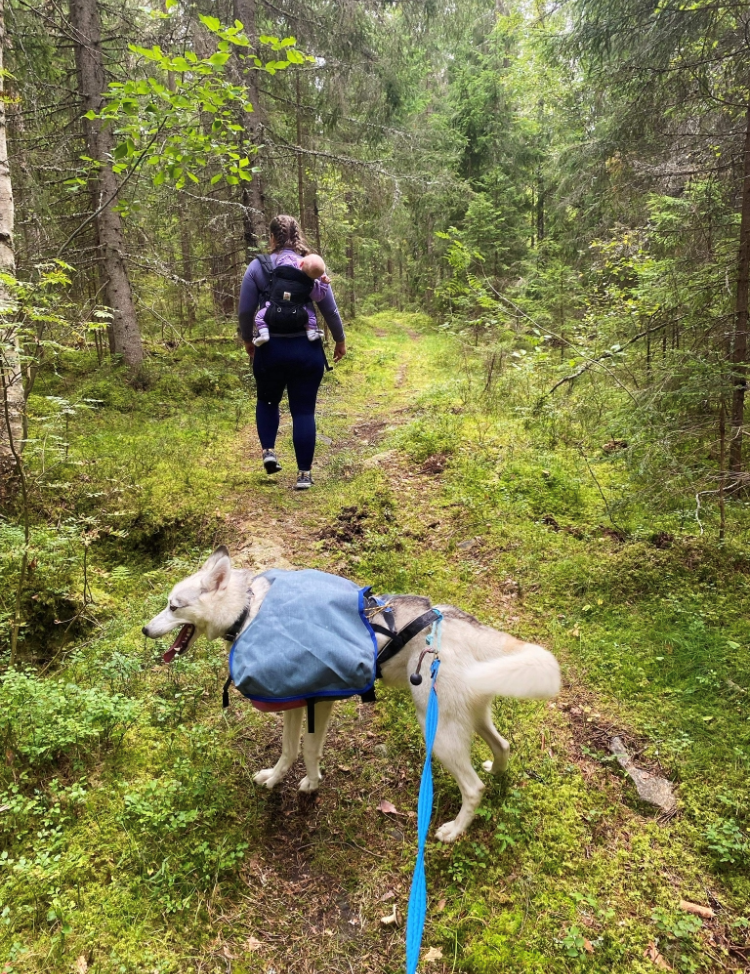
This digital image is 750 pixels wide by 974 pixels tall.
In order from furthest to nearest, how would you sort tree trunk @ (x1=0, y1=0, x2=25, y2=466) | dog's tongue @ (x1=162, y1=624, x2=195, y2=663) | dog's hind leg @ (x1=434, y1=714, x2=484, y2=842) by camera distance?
tree trunk @ (x1=0, y1=0, x2=25, y2=466), dog's tongue @ (x1=162, y1=624, x2=195, y2=663), dog's hind leg @ (x1=434, y1=714, x2=484, y2=842)

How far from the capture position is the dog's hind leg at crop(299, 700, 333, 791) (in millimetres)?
2747

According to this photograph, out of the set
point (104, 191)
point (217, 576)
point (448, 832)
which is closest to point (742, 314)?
point (448, 832)

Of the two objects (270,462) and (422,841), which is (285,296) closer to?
(270,462)

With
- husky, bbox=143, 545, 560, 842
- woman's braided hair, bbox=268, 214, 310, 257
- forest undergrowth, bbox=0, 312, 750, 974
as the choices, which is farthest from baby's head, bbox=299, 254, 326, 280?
husky, bbox=143, 545, 560, 842

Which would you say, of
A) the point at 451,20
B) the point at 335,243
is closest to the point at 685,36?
the point at 451,20

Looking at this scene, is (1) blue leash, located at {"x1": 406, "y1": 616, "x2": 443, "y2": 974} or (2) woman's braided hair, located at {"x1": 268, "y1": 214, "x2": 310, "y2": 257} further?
(2) woman's braided hair, located at {"x1": 268, "y1": 214, "x2": 310, "y2": 257}

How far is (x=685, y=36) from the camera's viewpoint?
15.3 ft

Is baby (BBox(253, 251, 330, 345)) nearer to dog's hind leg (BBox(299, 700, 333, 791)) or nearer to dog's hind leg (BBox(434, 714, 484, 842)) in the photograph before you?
dog's hind leg (BBox(299, 700, 333, 791))

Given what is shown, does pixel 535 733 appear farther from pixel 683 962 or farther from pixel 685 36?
pixel 685 36

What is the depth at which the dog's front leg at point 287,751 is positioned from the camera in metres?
2.87

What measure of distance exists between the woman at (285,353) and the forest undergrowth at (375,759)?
910 mm

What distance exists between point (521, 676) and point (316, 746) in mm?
1251

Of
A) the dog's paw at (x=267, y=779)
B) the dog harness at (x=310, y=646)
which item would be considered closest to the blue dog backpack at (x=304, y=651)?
the dog harness at (x=310, y=646)

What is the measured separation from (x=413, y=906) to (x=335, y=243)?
19132 millimetres
